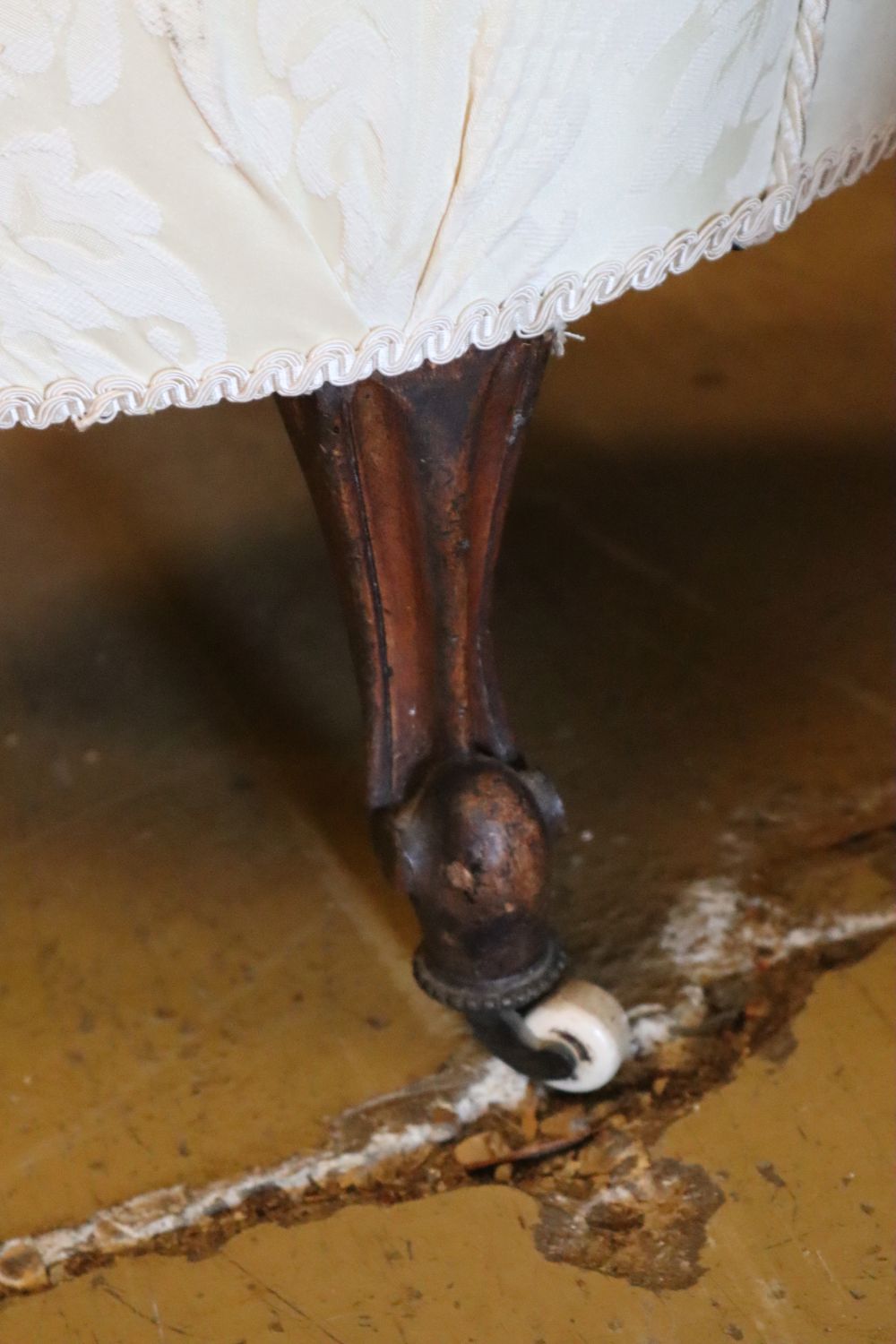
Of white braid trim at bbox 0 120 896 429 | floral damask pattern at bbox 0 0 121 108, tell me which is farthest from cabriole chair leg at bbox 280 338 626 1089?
floral damask pattern at bbox 0 0 121 108

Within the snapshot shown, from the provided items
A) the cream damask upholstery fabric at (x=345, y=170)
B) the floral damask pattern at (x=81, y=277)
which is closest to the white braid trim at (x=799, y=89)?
the cream damask upholstery fabric at (x=345, y=170)

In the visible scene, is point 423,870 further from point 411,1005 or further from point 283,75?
point 283,75

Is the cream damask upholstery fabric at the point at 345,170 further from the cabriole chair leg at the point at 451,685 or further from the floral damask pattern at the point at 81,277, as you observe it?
the cabriole chair leg at the point at 451,685

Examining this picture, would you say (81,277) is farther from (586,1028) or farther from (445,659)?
(586,1028)

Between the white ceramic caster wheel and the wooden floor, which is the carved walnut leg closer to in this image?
the white ceramic caster wheel

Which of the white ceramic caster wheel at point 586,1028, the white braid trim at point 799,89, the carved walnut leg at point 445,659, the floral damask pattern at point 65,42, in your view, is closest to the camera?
the floral damask pattern at point 65,42

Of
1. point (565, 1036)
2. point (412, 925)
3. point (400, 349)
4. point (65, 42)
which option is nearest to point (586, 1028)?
point (565, 1036)
